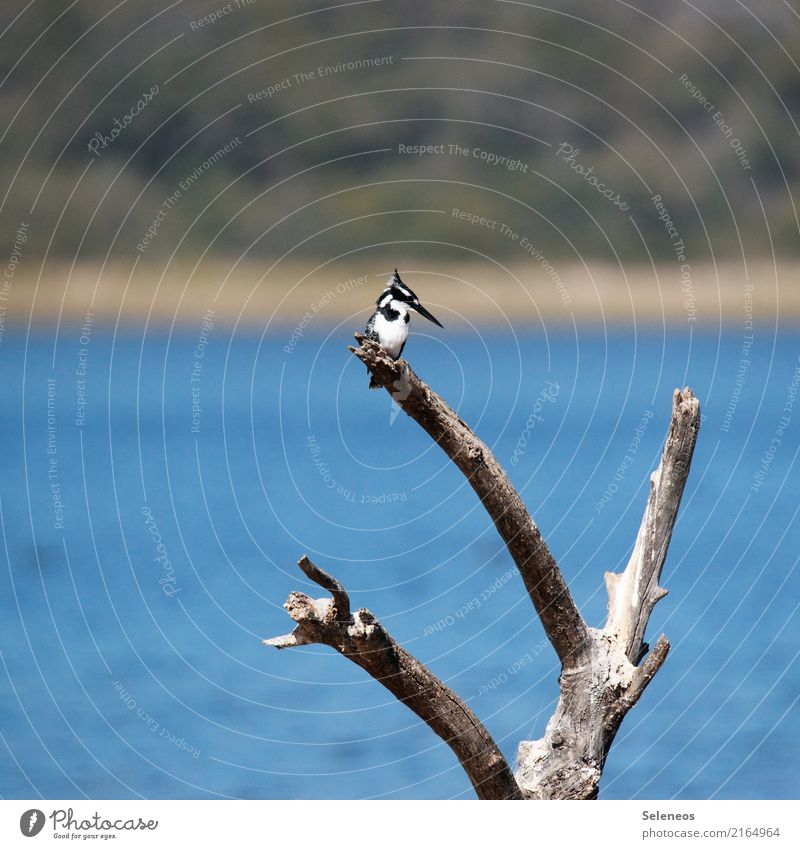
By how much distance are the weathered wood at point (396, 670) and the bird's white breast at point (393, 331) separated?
6.66 ft

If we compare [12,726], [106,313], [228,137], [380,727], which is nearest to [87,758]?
[12,726]

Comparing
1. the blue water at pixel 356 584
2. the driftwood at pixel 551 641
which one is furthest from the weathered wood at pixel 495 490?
the blue water at pixel 356 584

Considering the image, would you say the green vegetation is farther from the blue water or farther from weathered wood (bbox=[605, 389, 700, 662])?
weathered wood (bbox=[605, 389, 700, 662])

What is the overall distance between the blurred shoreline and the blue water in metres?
2.84

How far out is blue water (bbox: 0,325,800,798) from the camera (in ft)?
66.3

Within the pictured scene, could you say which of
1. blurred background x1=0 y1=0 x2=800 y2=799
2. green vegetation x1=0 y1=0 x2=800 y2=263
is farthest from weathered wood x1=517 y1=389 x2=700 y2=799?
green vegetation x1=0 y1=0 x2=800 y2=263

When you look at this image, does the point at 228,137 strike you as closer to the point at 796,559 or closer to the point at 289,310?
the point at 289,310

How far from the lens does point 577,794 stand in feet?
17.0

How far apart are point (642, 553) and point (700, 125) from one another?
6607cm

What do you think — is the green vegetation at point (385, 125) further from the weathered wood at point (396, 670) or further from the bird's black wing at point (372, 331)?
the weathered wood at point (396, 670)

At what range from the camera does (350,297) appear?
37562 millimetres

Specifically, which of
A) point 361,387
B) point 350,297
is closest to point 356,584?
point 350,297

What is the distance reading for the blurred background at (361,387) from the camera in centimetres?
2083

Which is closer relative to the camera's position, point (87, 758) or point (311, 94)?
point (87, 758)
